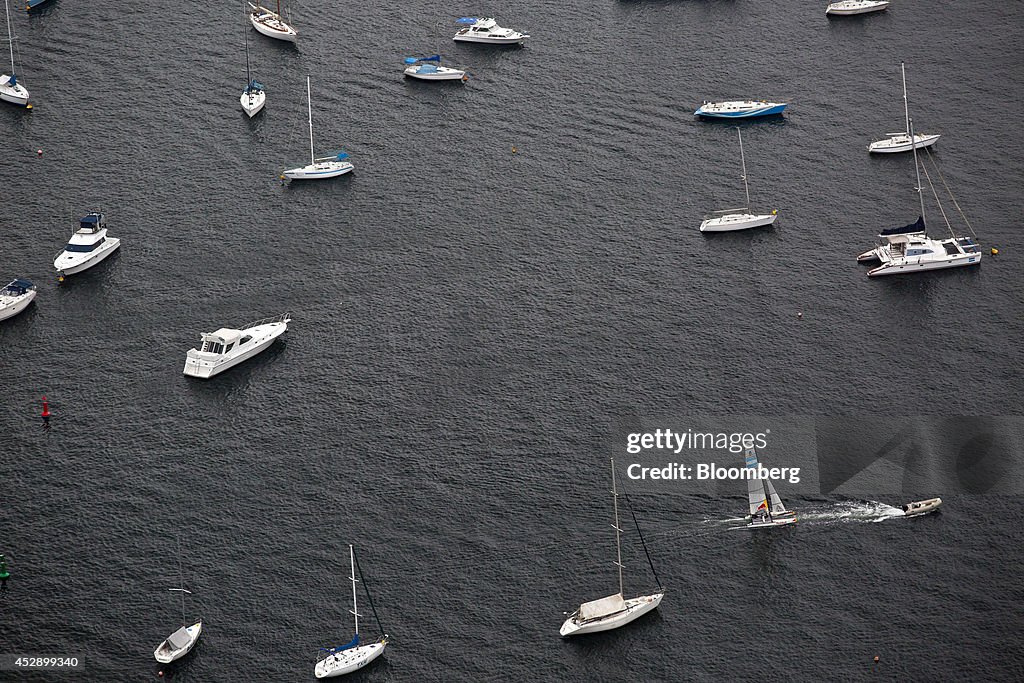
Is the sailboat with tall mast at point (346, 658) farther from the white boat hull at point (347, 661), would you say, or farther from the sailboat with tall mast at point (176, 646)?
the sailboat with tall mast at point (176, 646)

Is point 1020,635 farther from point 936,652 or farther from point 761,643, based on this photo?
point 761,643

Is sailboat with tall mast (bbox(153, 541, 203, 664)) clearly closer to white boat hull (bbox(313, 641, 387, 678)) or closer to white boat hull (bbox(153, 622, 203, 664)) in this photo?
white boat hull (bbox(153, 622, 203, 664))

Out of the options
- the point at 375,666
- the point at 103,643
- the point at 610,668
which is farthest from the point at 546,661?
the point at 103,643

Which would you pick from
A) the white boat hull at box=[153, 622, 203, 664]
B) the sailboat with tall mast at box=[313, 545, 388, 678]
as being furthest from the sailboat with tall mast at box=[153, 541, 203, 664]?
the sailboat with tall mast at box=[313, 545, 388, 678]

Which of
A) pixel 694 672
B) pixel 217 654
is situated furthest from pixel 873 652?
pixel 217 654

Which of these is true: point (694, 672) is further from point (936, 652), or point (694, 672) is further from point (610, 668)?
point (936, 652)

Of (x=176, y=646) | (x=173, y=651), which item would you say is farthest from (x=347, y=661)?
(x=173, y=651)
